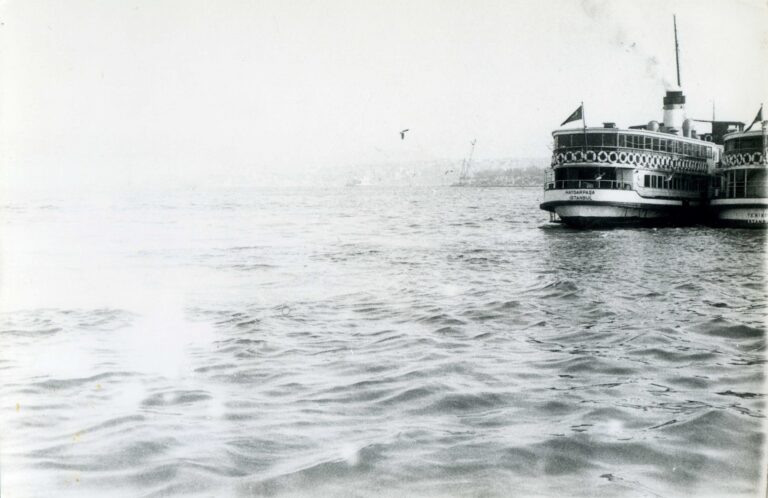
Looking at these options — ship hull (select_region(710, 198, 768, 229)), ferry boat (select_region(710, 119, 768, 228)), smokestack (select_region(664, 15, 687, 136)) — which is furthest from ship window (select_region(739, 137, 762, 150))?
smokestack (select_region(664, 15, 687, 136))

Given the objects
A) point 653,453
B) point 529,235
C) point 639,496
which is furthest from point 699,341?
point 529,235

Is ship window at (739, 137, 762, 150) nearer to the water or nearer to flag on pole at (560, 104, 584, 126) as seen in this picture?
flag on pole at (560, 104, 584, 126)

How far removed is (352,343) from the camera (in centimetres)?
874

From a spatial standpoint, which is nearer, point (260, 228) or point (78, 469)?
point (78, 469)

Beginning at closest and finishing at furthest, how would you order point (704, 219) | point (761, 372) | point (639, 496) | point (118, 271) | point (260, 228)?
point (639, 496) < point (761, 372) < point (118, 271) < point (260, 228) < point (704, 219)

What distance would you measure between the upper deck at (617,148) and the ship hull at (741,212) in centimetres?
393

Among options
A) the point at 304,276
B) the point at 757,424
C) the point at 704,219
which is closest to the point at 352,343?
the point at 757,424

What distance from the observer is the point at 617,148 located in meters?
31.9

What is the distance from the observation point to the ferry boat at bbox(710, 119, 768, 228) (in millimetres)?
28577

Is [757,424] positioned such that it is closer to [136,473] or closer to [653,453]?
[653,453]

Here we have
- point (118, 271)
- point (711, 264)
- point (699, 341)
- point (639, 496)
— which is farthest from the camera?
point (711, 264)

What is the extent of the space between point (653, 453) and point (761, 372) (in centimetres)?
271

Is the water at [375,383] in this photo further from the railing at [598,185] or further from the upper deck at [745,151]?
the railing at [598,185]

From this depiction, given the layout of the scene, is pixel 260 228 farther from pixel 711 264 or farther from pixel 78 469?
pixel 78 469
